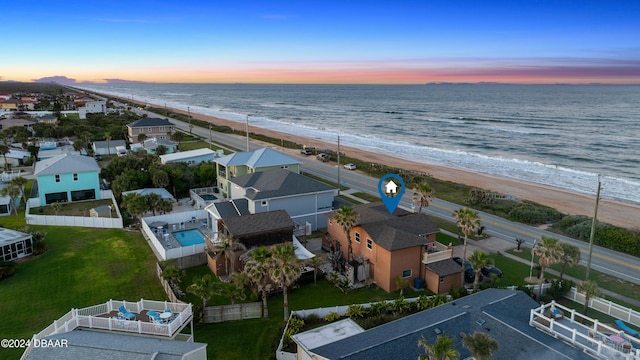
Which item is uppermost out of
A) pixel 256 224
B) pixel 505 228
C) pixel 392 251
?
pixel 256 224

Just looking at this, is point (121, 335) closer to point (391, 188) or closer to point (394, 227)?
point (394, 227)

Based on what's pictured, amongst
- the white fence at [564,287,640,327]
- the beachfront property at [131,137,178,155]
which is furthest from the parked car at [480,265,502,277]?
the beachfront property at [131,137,178,155]

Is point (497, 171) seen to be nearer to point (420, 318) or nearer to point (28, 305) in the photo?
point (420, 318)

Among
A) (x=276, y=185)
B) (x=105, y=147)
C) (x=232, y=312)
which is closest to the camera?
(x=232, y=312)

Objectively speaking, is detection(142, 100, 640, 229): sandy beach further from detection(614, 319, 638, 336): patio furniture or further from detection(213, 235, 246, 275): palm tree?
detection(213, 235, 246, 275): palm tree

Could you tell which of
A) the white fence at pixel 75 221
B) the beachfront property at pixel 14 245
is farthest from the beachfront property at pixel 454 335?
the white fence at pixel 75 221

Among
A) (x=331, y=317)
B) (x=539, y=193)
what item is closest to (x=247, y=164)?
(x=331, y=317)

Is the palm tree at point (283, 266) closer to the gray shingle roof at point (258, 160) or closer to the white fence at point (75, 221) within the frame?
the white fence at point (75, 221)
